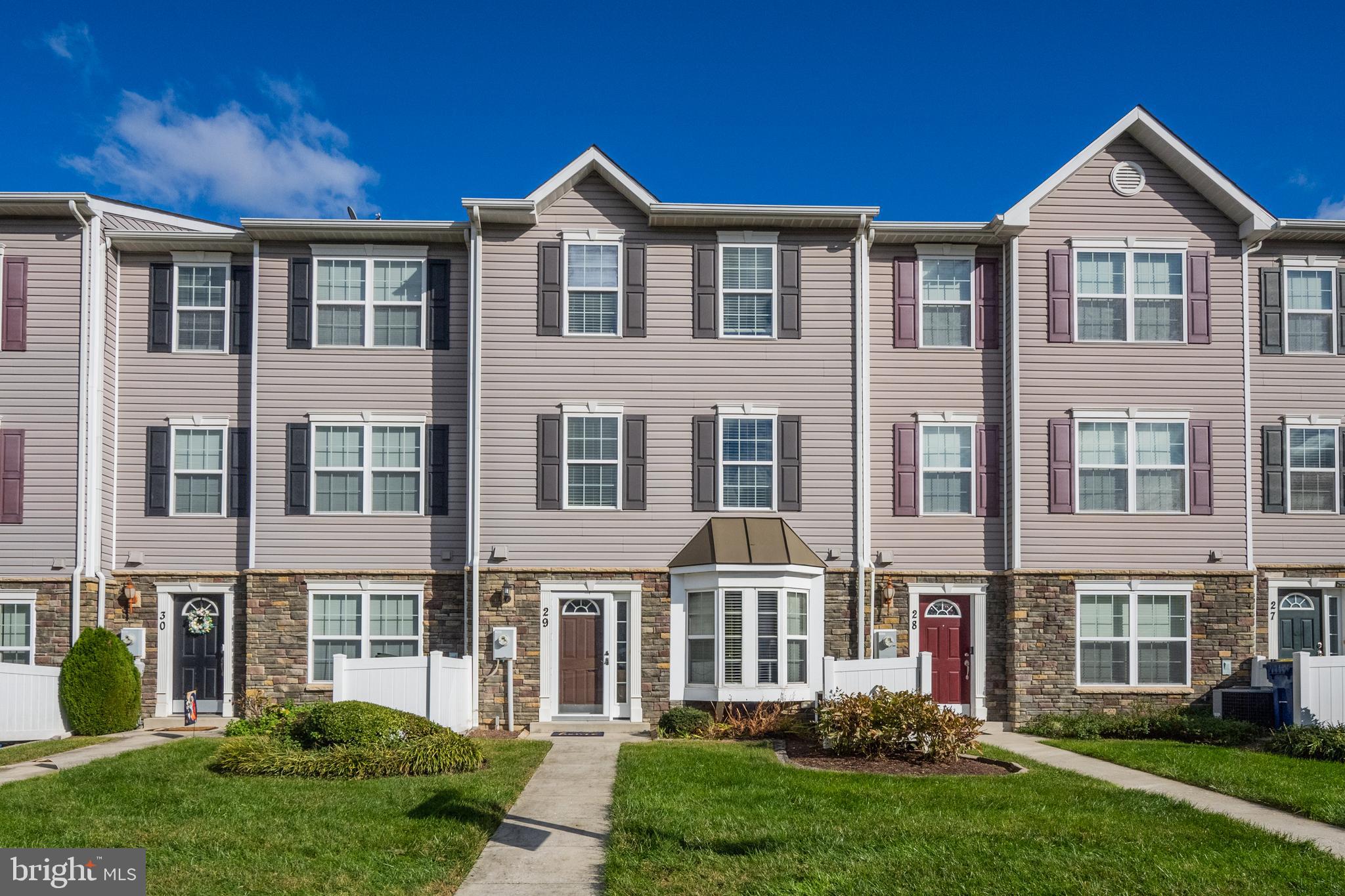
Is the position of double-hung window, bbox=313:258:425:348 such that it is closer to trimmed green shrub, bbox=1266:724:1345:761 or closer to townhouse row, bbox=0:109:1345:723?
townhouse row, bbox=0:109:1345:723

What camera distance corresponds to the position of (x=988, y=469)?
1886 centimetres

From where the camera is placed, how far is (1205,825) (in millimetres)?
10016

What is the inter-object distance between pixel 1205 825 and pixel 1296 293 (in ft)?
40.9

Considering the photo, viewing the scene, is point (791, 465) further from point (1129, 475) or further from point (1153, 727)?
point (1153, 727)

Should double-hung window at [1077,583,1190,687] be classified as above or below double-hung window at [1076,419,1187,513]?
below

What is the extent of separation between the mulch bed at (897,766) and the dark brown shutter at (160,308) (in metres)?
12.3

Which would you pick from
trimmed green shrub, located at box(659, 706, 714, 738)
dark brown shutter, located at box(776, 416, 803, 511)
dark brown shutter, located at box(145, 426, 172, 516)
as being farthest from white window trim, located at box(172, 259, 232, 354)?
trimmed green shrub, located at box(659, 706, 714, 738)

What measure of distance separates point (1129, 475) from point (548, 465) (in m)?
9.29

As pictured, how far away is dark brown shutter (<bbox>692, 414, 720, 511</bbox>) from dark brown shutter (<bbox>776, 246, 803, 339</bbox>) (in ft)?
6.43

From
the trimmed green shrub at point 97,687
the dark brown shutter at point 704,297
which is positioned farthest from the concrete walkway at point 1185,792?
the trimmed green shrub at point 97,687

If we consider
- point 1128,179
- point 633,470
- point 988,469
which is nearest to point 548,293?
point 633,470

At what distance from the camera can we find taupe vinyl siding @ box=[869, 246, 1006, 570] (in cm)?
1873

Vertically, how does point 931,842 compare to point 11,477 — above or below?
below

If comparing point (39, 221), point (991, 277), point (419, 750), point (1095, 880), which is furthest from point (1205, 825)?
point (39, 221)
